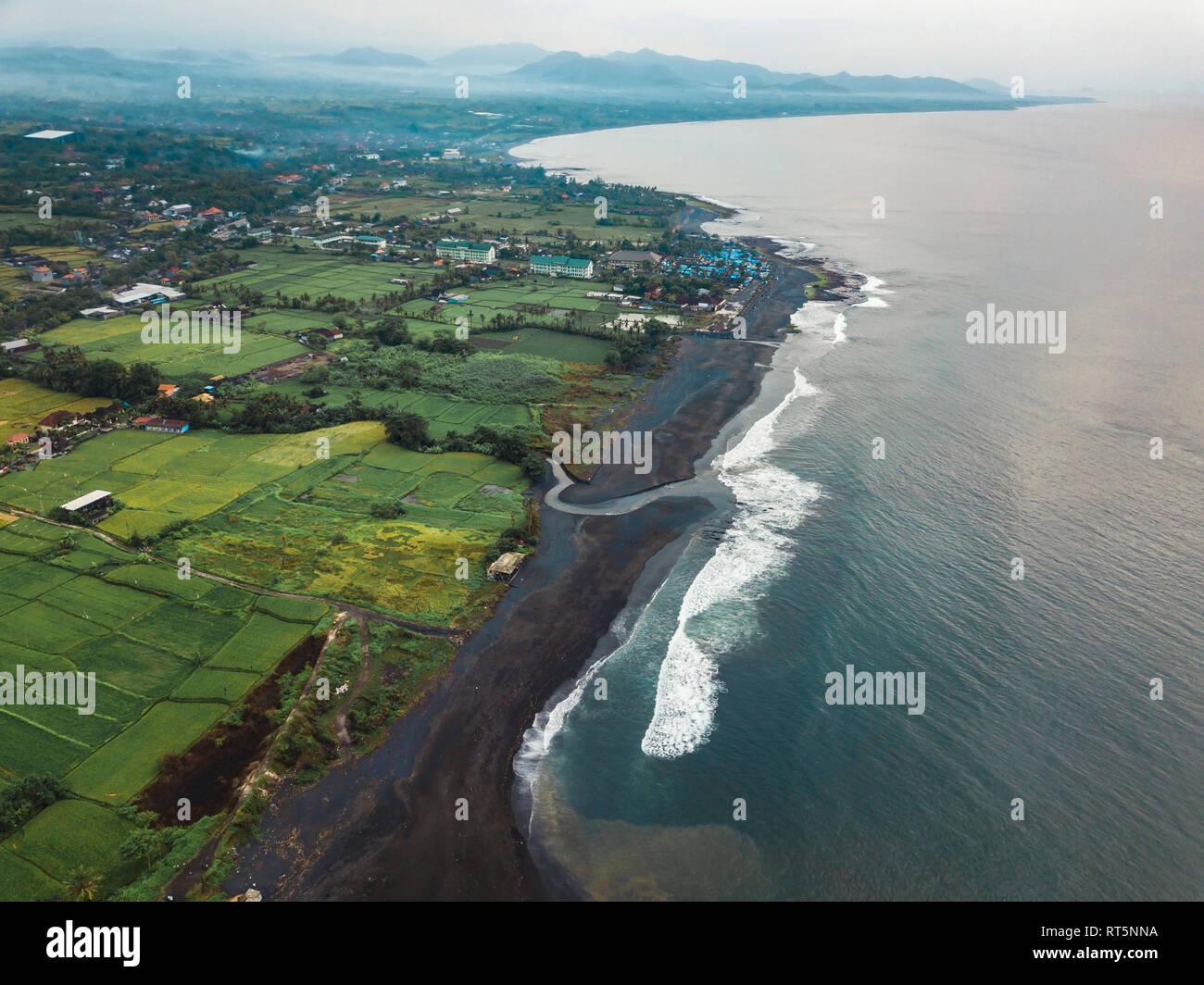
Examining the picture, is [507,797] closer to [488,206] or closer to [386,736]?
[386,736]

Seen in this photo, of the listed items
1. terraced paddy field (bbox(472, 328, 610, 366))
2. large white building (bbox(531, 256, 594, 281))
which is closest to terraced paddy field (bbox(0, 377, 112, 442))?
terraced paddy field (bbox(472, 328, 610, 366))

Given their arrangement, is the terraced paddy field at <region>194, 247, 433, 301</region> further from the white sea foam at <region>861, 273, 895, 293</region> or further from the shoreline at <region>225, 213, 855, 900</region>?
the white sea foam at <region>861, 273, 895, 293</region>

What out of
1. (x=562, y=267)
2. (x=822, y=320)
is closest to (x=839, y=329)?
(x=822, y=320)

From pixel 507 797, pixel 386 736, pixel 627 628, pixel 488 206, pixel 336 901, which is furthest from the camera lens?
pixel 488 206

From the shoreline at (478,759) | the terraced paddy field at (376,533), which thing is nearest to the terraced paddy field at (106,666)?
the terraced paddy field at (376,533)

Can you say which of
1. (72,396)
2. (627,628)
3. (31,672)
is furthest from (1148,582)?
(72,396)

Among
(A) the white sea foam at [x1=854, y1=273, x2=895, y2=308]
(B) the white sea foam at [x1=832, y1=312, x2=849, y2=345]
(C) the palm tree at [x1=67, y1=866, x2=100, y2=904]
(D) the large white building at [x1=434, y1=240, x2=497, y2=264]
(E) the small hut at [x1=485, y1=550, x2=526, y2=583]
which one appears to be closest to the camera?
(C) the palm tree at [x1=67, y1=866, x2=100, y2=904]
